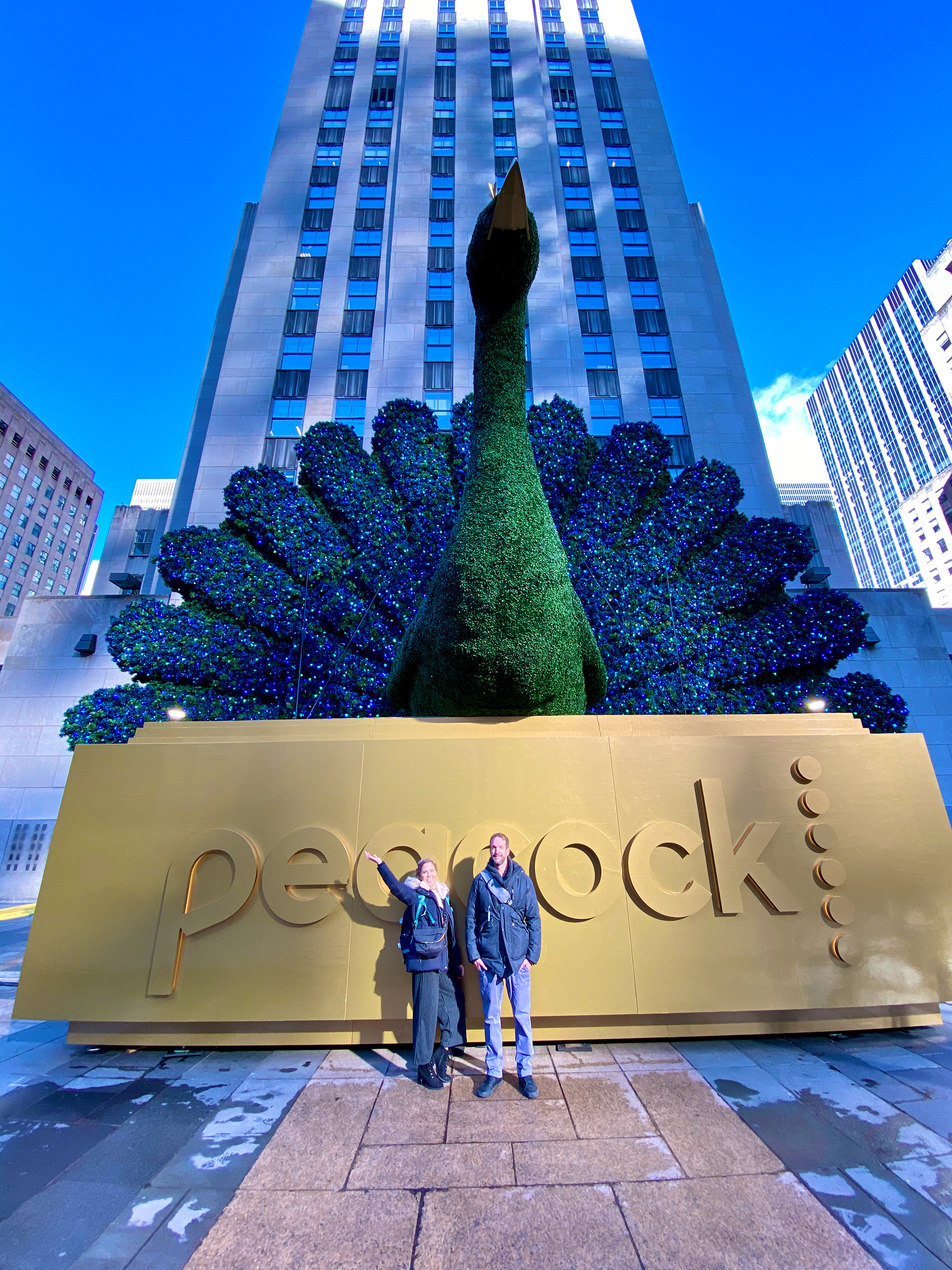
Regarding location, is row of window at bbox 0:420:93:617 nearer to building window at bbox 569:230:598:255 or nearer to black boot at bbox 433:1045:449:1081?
building window at bbox 569:230:598:255

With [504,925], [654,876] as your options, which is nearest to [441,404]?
[654,876]

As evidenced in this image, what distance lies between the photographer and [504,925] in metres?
3.09

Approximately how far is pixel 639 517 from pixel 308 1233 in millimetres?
8664

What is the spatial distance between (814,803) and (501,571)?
268 centimetres

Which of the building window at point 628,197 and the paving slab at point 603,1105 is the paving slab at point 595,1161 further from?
the building window at point 628,197

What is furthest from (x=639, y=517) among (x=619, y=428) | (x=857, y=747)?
(x=857, y=747)

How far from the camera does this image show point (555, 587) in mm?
3973

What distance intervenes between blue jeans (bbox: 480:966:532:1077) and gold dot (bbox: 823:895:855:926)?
2.12 m

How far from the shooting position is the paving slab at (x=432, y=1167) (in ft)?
7.25

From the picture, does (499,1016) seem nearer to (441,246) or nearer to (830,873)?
(830,873)

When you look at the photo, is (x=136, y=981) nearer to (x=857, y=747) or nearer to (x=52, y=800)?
(x=857, y=747)

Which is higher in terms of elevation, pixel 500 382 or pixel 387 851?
pixel 500 382

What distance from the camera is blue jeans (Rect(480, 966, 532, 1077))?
299cm

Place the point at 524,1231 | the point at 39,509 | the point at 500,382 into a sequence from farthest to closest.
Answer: the point at 39,509 < the point at 500,382 < the point at 524,1231
